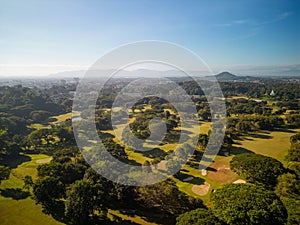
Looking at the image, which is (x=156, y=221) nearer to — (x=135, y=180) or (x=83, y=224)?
(x=135, y=180)

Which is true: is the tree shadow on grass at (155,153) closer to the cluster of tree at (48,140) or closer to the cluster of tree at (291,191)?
the cluster of tree at (48,140)

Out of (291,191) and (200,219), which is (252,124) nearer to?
(291,191)

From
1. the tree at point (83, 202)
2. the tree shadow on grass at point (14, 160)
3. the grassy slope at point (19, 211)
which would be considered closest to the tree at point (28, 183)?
the grassy slope at point (19, 211)

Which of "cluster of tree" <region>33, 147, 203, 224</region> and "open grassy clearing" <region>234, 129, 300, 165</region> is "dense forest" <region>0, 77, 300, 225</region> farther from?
"open grassy clearing" <region>234, 129, 300, 165</region>

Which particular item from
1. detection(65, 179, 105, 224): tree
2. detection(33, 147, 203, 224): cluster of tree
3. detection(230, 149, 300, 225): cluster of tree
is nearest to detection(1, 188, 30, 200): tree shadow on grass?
detection(33, 147, 203, 224): cluster of tree

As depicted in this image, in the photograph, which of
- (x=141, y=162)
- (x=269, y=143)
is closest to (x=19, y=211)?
(x=141, y=162)
